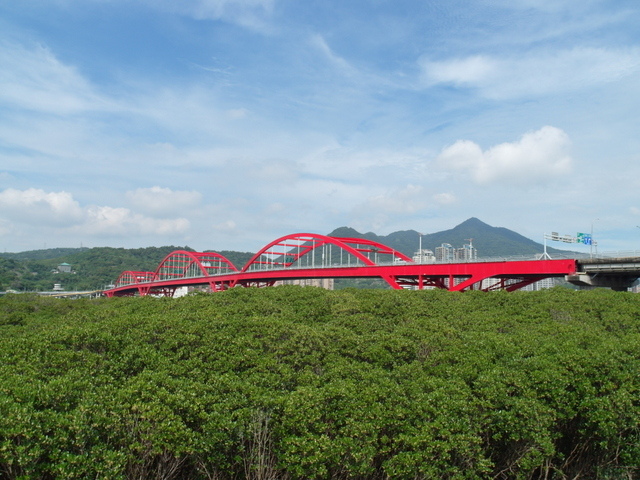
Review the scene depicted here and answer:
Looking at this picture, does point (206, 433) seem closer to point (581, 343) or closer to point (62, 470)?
point (62, 470)

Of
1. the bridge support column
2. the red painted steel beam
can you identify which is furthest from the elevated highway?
the red painted steel beam

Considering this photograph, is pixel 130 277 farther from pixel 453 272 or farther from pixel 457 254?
pixel 453 272

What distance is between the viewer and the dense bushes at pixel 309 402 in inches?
368

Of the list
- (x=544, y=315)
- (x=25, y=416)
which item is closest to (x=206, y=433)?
(x=25, y=416)

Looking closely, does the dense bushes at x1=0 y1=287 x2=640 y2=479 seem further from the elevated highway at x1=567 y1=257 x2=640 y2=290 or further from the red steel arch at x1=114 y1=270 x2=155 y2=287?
the red steel arch at x1=114 y1=270 x2=155 y2=287

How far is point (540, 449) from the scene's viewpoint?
11828 millimetres

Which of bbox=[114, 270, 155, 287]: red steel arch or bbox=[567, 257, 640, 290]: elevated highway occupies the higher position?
bbox=[567, 257, 640, 290]: elevated highway

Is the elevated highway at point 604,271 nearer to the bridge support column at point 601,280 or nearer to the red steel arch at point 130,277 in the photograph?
the bridge support column at point 601,280

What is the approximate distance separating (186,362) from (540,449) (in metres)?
10.5

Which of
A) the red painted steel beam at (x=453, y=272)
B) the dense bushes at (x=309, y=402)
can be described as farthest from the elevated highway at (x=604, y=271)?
the dense bushes at (x=309, y=402)

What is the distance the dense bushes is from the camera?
368 inches

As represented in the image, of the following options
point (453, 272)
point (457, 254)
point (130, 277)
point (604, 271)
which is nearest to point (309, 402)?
point (604, 271)

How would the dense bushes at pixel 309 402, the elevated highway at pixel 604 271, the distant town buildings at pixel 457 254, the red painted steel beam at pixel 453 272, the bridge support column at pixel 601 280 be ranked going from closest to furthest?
the dense bushes at pixel 309 402 → the elevated highway at pixel 604 271 → the bridge support column at pixel 601 280 → the red painted steel beam at pixel 453 272 → the distant town buildings at pixel 457 254

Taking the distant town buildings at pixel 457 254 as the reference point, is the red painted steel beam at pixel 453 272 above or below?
below
